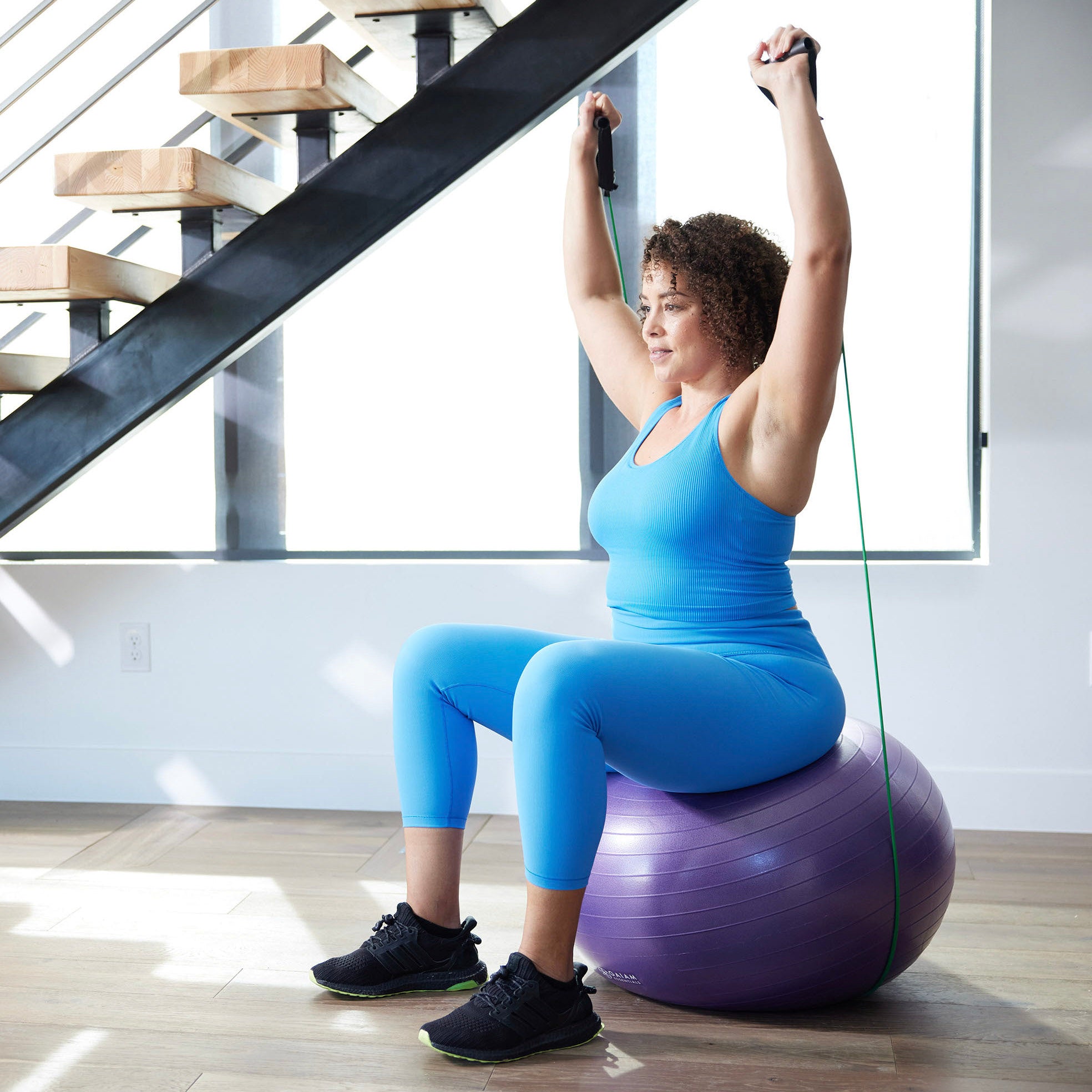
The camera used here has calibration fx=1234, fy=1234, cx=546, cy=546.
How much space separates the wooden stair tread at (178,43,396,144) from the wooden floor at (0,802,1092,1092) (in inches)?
52.9

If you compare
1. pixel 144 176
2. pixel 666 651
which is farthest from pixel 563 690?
pixel 144 176

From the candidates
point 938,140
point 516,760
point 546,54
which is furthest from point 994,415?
point 516,760

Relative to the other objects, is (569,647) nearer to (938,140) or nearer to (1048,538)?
(1048,538)

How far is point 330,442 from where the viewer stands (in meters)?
2.94

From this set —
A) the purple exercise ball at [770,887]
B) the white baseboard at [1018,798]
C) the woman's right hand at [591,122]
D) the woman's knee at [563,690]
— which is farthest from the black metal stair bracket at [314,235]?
the white baseboard at [1018,798]

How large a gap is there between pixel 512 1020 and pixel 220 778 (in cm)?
155

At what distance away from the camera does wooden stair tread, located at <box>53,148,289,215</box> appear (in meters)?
1.98

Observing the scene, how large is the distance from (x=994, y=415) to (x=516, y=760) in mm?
1565

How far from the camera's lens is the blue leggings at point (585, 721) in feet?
4.76

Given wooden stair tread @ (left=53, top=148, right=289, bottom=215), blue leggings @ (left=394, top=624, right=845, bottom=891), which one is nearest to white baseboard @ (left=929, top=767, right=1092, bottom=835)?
blue leggings @ (left=394, top=624, right=845, bottom=891)

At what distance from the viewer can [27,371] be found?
229cm

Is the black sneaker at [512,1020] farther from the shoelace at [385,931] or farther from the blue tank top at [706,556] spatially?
the blue tank top at [706,556]

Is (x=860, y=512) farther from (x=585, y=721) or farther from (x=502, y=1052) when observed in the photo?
(x=502, y=1052)

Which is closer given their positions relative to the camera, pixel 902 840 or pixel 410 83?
pixel 902 840
